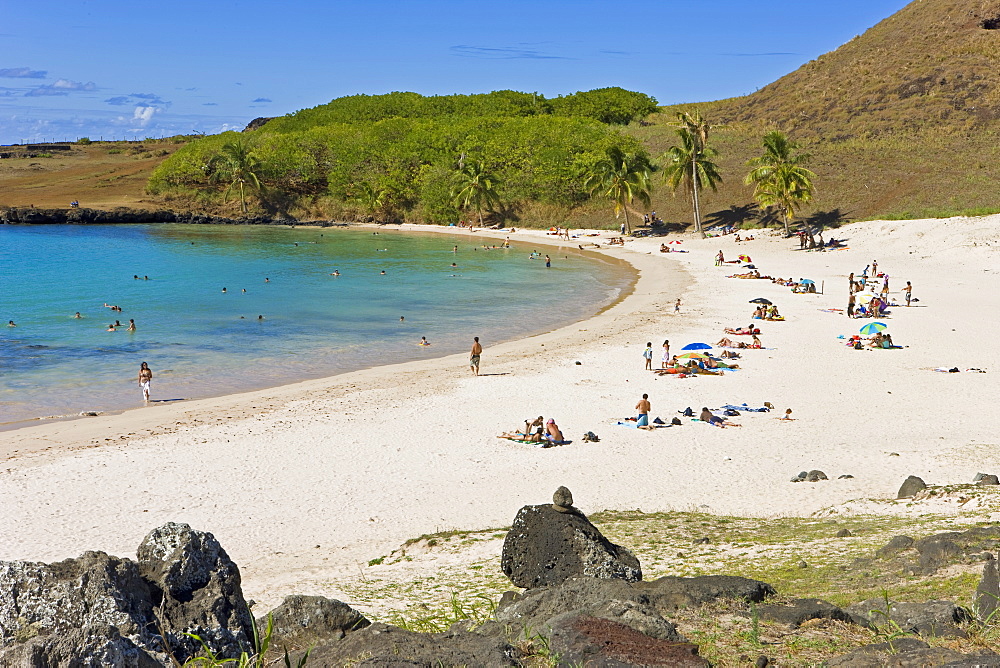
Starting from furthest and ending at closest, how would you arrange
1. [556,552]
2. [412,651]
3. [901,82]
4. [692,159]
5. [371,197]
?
1. [371,197]
2. [901,82]
3. [692,159]
4. [556,552]
5. [412,651]

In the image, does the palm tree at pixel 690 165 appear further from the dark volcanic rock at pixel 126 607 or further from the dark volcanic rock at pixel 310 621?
the dark volcanic rock at pixel 126 607

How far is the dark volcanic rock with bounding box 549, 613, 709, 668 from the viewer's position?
5.96 metres

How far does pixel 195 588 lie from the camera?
7000mm

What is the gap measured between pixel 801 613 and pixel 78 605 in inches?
229

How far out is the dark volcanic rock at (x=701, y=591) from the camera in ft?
25.4

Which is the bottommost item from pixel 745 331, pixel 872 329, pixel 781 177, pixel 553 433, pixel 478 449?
pixel 478 449

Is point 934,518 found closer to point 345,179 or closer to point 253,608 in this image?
point 253,608

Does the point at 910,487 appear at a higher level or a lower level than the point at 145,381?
higher

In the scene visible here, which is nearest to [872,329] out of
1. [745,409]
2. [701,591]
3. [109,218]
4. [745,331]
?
[745,331]

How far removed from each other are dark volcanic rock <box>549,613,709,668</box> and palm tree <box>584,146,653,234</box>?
61727 mm

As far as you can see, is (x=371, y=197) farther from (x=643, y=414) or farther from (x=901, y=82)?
(x=643, y=414)

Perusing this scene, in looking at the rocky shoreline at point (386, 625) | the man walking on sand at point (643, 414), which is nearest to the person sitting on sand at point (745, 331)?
the man walking on sand at point (643, 414)

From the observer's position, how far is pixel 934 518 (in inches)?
456

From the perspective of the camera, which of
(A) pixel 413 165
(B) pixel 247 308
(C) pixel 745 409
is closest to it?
(C) pixel 745 409
